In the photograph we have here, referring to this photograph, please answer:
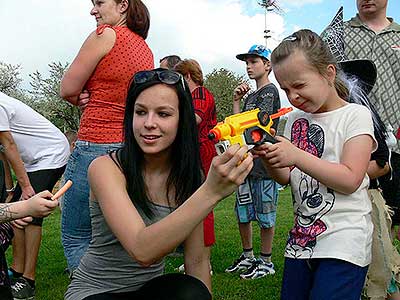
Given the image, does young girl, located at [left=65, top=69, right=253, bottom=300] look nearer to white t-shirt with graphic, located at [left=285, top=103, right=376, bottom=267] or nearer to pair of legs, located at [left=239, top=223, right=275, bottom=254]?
white t-shirt with graphic, located at [left=285, top=103, right=376, bottom=267]

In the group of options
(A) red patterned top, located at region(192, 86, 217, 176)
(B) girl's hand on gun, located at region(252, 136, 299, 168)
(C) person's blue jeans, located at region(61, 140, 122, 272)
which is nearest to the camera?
(B) girl's hand on gun, located at region(252, 136, 299, 168)

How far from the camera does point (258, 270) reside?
5.37 meters

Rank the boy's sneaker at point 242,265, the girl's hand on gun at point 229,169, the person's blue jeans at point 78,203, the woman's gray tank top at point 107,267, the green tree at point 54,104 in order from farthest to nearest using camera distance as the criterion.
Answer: the green tree at point 54,104 < the boy's sneaker at point 242,265 < the person's blue jeans at point 78,203 < the woman's gray tank top at point 107,267 < the girl's hand on gun at point 229,169

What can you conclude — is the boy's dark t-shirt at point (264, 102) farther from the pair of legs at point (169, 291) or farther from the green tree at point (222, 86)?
the green tree at point (222, 86)

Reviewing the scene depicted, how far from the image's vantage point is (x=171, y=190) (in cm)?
268

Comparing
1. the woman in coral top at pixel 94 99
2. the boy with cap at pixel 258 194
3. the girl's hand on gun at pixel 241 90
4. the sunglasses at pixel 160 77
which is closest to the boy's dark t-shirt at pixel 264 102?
the boy with cap at pixel 258 194

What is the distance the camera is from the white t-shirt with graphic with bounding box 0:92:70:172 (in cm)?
473

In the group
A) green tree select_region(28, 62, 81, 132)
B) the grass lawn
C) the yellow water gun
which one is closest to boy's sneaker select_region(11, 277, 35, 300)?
the grass lawn

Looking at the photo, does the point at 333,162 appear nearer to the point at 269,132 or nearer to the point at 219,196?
the point at 269,132

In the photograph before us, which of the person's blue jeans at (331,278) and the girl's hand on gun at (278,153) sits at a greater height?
the girl's hand on gun at (278,153)

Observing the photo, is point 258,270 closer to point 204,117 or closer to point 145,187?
point 204,117

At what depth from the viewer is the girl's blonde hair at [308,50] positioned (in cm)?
268

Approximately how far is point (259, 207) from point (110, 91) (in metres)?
2.45

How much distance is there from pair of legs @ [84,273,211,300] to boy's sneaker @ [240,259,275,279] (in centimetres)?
281
